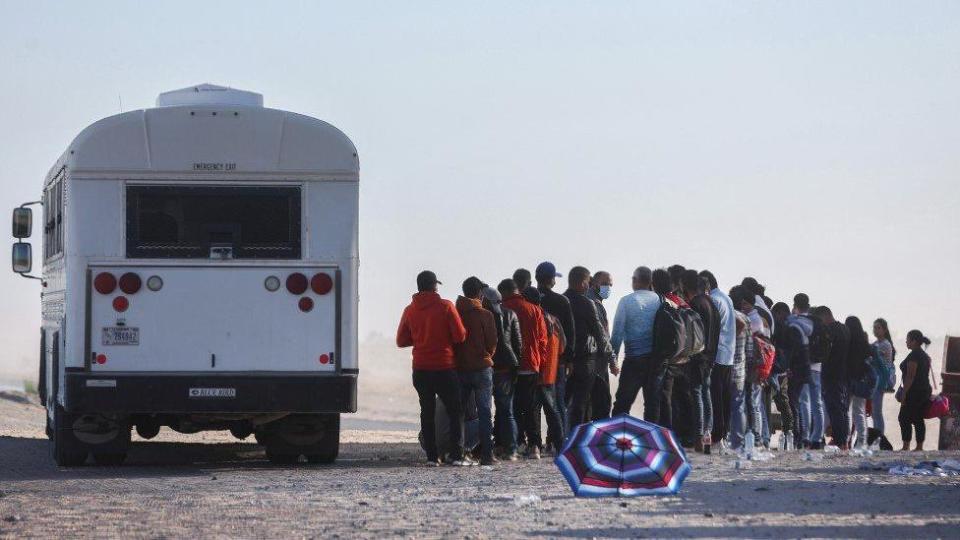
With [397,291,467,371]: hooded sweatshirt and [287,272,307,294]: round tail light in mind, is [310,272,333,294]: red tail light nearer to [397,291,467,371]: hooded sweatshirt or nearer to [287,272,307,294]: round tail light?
[287,272,307,294]: round tail light

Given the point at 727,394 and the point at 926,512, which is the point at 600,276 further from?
the point at 926,512

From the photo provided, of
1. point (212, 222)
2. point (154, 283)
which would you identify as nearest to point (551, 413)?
point (212, 222)

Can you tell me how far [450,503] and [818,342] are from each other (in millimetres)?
8725

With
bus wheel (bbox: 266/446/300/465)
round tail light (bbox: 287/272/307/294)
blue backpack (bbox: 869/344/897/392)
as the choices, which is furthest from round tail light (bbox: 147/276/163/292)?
blue backpack (bbox: 869/344/897/392)

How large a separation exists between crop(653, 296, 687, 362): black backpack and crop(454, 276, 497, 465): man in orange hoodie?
1.53 metres

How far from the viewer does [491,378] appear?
16250 millimetres

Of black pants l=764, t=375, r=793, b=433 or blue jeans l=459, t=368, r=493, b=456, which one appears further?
black pants l=764, t=375, r=793, b=433

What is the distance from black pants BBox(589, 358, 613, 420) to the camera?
57.6ft

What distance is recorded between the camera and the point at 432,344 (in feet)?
52.0

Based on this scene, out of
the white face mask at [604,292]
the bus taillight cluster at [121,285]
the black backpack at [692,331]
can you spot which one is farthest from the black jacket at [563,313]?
the bus taillight cluster at [121,285]

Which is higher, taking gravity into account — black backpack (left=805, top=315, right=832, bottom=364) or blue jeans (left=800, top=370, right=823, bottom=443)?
black backpack (left=805, top=315, right=832, bottom=364)

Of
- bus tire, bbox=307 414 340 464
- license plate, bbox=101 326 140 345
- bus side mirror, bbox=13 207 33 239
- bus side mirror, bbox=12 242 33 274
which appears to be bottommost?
bus tire, bbox=307 414 340 464

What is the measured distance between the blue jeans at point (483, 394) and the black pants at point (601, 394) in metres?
1.69

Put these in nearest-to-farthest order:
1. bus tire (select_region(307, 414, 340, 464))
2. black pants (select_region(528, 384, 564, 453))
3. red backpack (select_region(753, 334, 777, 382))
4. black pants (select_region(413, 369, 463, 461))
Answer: black pants (select_region(413, 369, 463, 461)) → bus tire (select_region(307, 414, 340, 464)) → black pants (select_region(528, 384, 564, 453)) → red backpack (select_region(753, 334, 777, 382))
